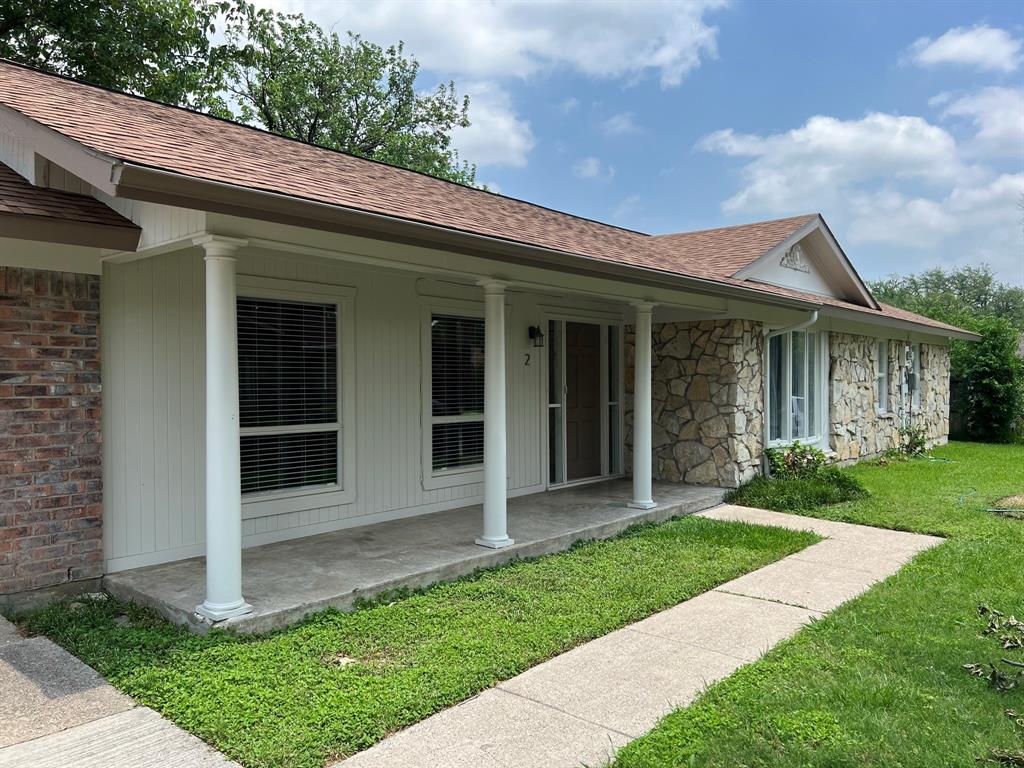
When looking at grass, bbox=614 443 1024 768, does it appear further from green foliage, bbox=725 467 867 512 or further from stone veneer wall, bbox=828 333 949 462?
stone veneer wall, bbox=828 333 949 462

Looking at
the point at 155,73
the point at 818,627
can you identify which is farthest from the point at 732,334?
the point at 155,73

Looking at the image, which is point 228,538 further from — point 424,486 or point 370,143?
point 370,143

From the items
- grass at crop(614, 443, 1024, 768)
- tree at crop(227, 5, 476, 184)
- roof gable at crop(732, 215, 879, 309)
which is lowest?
grass at crop(614, 443, 1024, 768)

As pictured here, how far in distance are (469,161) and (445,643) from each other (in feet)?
86.2

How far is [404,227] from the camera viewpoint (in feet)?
14.7

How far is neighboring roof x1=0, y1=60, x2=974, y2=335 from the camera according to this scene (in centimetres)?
390

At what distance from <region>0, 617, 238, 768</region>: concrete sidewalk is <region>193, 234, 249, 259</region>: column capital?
7.52 feet

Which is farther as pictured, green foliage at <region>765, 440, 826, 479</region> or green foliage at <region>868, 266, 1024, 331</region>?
green foliage at <region>868, 266, 1024, 331</region>

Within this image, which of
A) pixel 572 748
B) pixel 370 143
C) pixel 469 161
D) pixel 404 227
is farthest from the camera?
pixel 469 161

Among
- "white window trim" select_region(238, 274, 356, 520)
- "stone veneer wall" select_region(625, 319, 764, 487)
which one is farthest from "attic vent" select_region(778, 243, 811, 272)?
"white window trim" select_region(238, 274, 356, 520)

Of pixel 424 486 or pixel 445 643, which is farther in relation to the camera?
pixel 424 486

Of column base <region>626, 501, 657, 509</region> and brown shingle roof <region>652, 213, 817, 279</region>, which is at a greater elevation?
brown shingle roof <region>652, 213, 817, 279</region>

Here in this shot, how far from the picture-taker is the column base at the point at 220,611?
418cm

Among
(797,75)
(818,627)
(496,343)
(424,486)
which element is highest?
(797,75)
